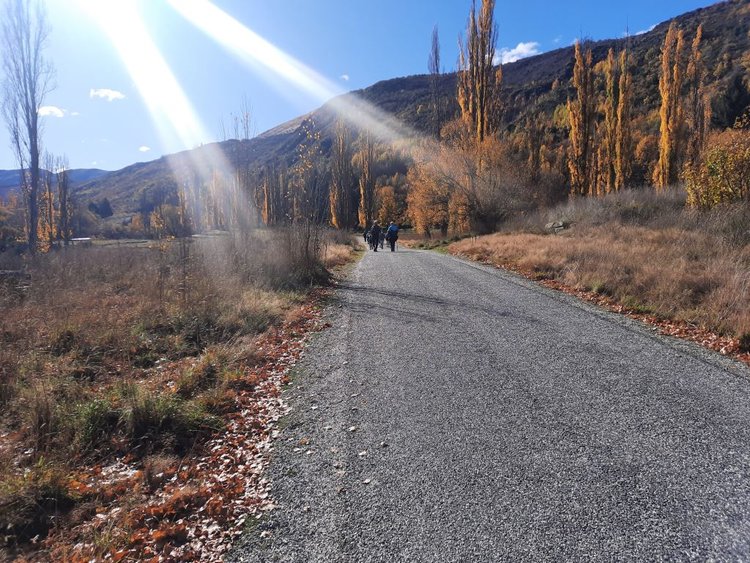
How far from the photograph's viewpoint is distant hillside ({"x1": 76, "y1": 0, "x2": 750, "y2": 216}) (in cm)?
4234

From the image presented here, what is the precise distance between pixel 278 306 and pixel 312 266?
13.2 feet

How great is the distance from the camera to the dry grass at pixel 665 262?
22.4 ft

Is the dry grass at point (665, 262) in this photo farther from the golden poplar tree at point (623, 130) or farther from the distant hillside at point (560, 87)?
the golden poplar tree at point (623, 130)

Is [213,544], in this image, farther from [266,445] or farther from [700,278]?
[700,278]

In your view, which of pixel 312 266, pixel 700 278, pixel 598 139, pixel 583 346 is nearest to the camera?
pixel 583 346

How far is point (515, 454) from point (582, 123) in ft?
122

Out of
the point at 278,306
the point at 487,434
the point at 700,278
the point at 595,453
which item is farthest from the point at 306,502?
the point at 700,278

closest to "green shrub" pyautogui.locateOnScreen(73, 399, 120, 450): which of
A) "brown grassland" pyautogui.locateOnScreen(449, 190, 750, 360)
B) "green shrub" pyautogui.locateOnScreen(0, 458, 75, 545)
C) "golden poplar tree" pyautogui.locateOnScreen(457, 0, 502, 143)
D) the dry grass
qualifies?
"green shrub" pyautogui.locateOnScreen(0, 458, 75, 545)

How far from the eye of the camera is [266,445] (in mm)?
4016

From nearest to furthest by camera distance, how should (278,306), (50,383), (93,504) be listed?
(93,504), (50,383), (278,306)

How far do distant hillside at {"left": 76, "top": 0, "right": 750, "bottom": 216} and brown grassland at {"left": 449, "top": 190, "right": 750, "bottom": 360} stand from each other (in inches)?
336

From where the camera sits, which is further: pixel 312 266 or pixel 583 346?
pixel 312 266

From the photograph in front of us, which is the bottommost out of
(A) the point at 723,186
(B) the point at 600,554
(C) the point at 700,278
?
(B) the point at 600,554

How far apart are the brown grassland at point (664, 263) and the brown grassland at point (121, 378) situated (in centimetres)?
673
